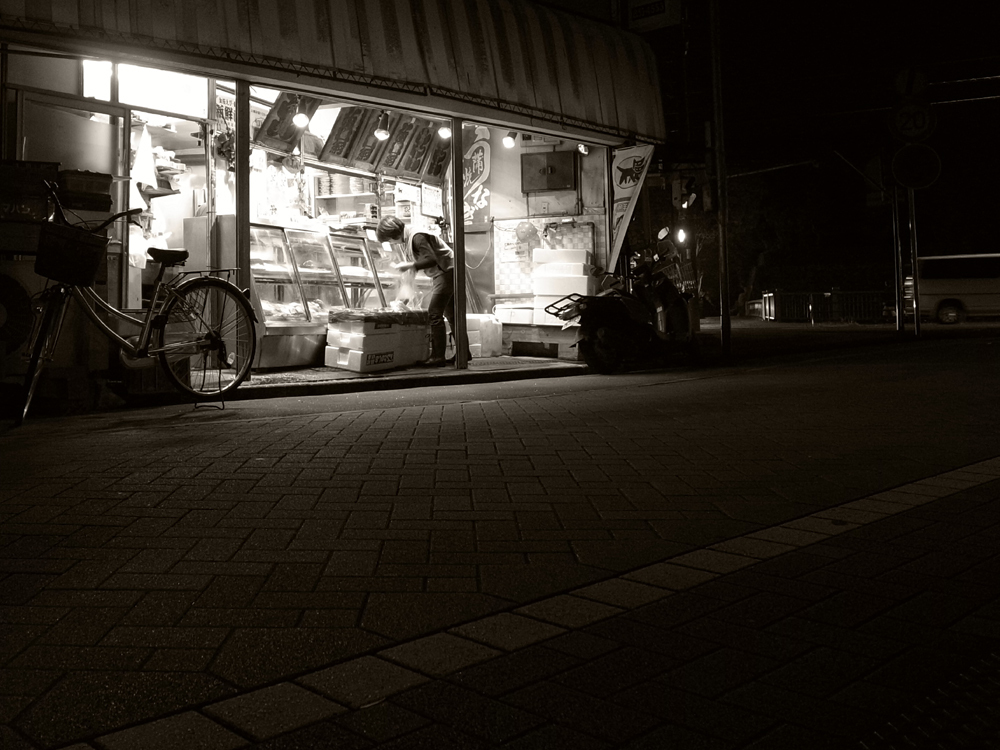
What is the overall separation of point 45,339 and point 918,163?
15.0 meters

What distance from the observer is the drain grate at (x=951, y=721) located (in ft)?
7.49

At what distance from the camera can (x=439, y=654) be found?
2.91 m

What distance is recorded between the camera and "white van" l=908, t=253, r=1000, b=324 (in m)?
34.1

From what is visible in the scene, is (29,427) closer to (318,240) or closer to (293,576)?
(293,576)

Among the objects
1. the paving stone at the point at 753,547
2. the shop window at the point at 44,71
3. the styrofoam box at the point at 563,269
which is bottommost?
the paving stone at the point at 753,547

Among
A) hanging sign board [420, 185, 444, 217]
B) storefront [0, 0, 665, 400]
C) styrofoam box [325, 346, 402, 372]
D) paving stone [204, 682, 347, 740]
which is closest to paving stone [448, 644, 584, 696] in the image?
paving stone [204, 682, 347, 740]

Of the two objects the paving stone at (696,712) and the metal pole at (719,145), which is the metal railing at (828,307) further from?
the paving stone at (696,712)

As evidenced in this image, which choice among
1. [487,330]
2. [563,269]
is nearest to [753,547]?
[487,330]

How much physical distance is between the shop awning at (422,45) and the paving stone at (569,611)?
867 cm

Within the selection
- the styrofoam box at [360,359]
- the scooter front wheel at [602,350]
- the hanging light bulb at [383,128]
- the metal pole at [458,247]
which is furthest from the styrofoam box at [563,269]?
the styrofoam box at [360,359]

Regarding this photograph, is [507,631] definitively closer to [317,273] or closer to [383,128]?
[317,273]

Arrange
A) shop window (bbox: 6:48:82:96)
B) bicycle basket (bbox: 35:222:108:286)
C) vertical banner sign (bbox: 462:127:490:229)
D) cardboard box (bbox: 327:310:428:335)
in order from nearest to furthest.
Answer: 1. bicycle basket (bbox: 35:222:108:286)
2. shop window (bbox: 6:48:82:96)
3. cardboard box (bbox: 327:310:428:335)
4. vertical banner sign (bbox: 462:127:490:229)

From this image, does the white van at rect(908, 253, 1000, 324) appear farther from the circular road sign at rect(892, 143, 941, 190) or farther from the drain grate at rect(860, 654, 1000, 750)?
the drain grate at rect(860, 654, 1000, 750)

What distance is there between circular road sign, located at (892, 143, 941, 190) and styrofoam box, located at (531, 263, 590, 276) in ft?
20.4
